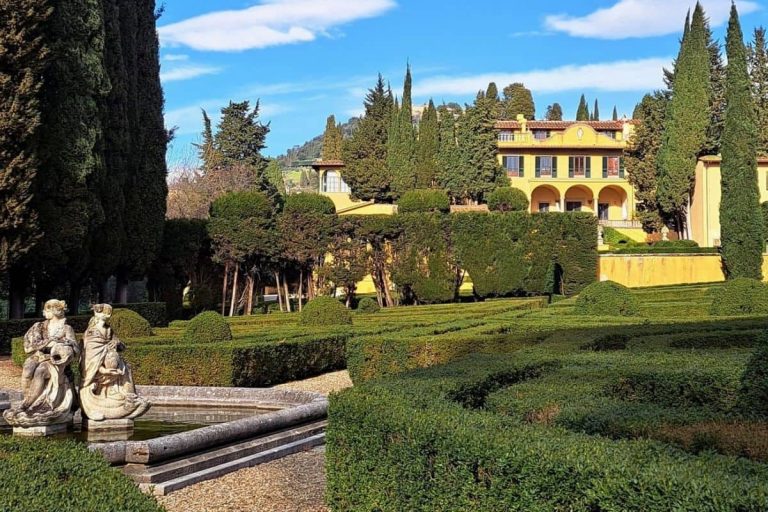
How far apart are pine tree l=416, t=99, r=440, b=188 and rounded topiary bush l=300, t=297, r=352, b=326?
3676 cm

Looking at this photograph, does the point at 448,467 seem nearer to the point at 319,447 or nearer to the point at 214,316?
the point at 319,447

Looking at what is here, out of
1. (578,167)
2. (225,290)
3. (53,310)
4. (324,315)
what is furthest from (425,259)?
(578,167)

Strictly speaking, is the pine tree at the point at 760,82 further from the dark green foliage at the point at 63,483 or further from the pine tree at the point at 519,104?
the dark green foliage at the point at 63,483

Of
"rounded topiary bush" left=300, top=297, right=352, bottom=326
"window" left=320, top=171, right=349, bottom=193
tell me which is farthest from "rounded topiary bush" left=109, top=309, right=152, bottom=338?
"window" left=320, top=171, right=349, bottom=193

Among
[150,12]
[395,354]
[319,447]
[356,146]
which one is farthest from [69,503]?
[356,146]

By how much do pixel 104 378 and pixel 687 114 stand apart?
131ft

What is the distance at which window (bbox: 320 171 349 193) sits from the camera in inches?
2495

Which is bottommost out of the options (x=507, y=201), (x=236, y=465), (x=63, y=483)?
(x=236, y=465)

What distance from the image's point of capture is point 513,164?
2238 inches

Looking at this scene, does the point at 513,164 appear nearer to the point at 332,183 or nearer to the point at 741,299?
the point at 332,183

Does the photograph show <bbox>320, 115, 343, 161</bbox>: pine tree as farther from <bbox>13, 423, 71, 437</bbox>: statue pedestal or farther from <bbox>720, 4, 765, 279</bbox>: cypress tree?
<bbox>13, 423, 71, 437</bbox>: statue pedestal

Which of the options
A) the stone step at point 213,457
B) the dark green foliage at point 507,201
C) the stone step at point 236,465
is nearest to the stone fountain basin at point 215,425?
the stone step at point 213,457

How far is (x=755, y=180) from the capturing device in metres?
34.7

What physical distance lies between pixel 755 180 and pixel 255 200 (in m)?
20.7
